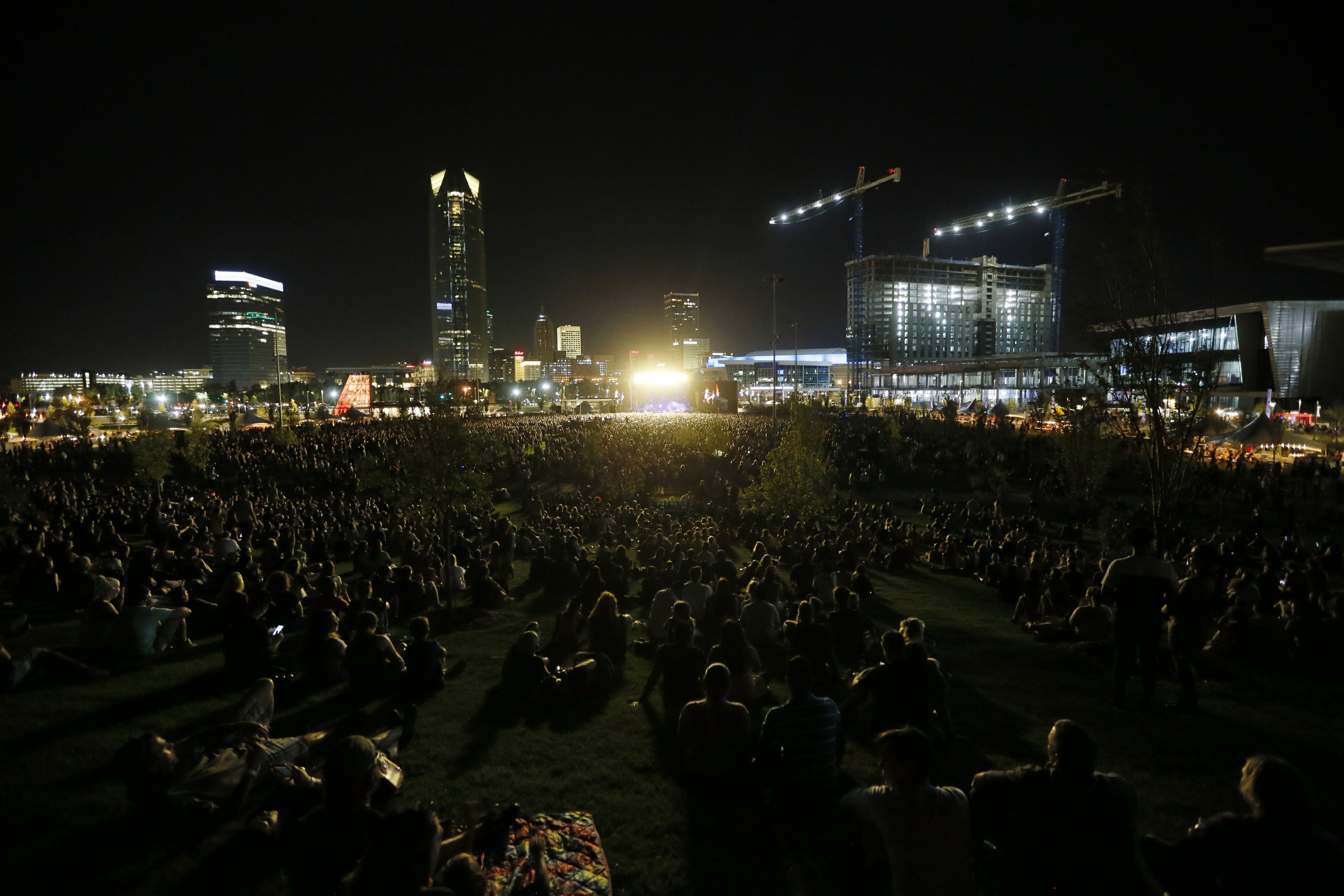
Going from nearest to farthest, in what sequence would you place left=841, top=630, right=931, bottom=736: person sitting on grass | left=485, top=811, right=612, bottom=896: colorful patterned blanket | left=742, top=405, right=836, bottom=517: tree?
left=485, top=811, right=612, bottom=896: colorful patterned blanket, left=841, top=630, right=931, bottom=736: person sitting on grass, left=742, top=405, right=836, bottom=517: tree

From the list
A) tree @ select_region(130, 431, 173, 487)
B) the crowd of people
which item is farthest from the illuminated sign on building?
the crowd of people

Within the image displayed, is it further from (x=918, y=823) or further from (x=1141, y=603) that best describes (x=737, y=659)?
(x=1141, y=603)

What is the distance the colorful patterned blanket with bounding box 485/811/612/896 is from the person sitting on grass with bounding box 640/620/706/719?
149 centimetres

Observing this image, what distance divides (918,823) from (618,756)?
2.88 metres

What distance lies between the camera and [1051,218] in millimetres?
131000

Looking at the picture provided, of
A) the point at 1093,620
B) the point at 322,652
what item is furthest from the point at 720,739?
the point at 1093,620

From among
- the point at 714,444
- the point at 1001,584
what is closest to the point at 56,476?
the point at 714,444

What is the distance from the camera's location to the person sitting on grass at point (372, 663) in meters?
6.24

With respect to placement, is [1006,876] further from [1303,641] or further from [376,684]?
[1303,641]

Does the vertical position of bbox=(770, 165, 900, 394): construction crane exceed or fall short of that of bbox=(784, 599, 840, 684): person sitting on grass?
it exceeds it

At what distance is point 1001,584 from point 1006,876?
29.4ft

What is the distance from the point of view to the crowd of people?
281 cm

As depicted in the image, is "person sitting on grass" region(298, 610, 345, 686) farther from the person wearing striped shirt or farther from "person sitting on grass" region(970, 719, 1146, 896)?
"person sitting on grass" region(970, 719, 1146, 896)

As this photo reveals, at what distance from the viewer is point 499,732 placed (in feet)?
18.2
